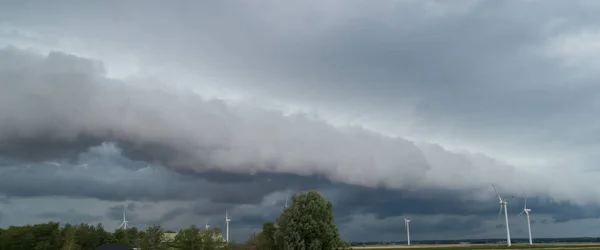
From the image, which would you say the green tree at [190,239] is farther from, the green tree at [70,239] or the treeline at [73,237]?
the green tree at [70,239]

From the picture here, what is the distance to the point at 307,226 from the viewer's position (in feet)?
291

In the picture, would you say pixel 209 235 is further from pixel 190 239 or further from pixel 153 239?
pixel 153 239

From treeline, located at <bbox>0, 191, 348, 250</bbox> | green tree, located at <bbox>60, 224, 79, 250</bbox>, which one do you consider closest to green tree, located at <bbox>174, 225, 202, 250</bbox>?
treeline, located at <bbox>0, 191, 348, 250</bbox>

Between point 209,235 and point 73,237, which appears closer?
point 209,235

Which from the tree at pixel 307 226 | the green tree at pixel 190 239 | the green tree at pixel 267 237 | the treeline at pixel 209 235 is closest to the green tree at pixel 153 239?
the treeline at pixel 209 235

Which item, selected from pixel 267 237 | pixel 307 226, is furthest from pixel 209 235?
pixel 307 226

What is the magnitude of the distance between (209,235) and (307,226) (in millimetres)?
34160

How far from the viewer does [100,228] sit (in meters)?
140

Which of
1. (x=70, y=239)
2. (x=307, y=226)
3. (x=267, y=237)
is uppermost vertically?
(x=307, y=226)

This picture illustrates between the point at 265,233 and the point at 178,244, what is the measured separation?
21803mm

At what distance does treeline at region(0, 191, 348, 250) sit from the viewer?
3516 inches

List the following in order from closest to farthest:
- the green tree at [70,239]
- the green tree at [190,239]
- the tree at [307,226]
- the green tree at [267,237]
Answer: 1. the tree at [307,226]
2. the green tree at [267,237]
3. the green tree at [190,239]
4. the green tree at [70,239]

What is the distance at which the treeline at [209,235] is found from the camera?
8931cm

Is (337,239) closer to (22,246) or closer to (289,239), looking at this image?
(289,239)
